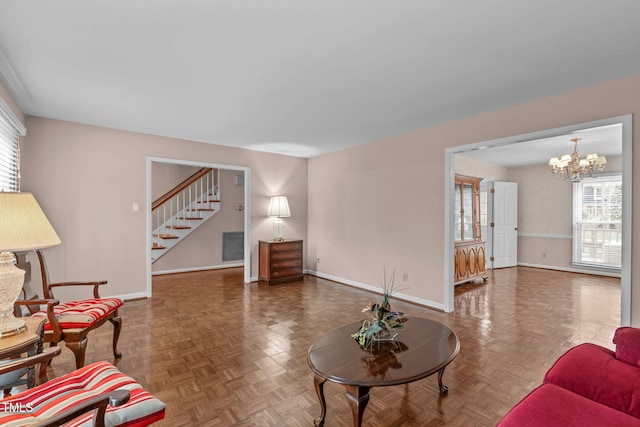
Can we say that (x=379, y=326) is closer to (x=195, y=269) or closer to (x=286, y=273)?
(x=286, y=273)

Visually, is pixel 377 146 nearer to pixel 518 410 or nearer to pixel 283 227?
pixel 283 227

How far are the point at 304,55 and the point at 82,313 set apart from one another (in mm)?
2652

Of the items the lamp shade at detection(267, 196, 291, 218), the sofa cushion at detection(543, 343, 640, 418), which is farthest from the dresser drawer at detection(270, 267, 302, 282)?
the sofa cushion at detection(543, 343, 640, 418)

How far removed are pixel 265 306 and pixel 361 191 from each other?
2.46m

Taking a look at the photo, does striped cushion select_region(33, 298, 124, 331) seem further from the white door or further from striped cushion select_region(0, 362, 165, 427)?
the white door

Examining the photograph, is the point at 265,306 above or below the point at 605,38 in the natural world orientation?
below

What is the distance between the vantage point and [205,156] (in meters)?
5.04

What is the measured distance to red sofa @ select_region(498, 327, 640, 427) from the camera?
125 cm

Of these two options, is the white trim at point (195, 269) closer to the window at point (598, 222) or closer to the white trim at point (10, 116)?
the white trim at point (10, 116)

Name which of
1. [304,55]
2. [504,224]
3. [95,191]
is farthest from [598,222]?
[95,191]

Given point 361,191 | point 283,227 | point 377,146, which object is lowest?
point 283,227

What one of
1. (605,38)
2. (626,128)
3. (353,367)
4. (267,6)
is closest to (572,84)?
(626,128)

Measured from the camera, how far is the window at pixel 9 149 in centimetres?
292

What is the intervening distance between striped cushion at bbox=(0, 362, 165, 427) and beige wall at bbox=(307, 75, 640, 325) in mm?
3606
